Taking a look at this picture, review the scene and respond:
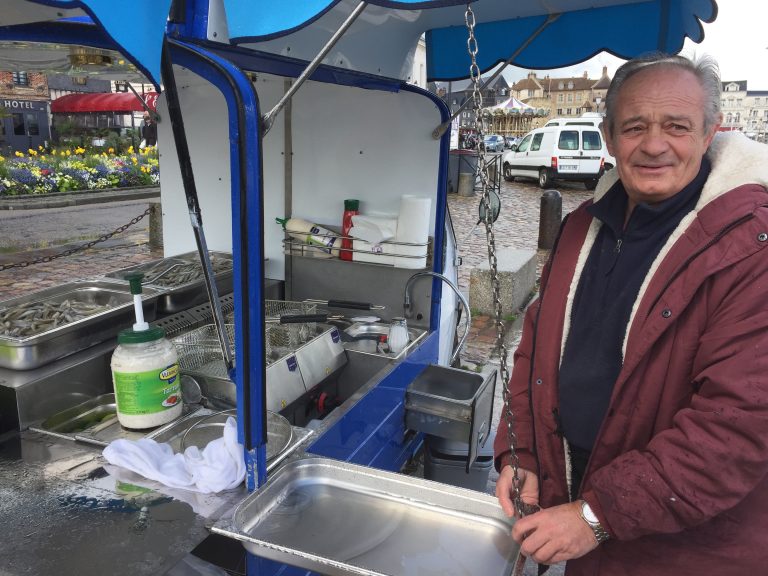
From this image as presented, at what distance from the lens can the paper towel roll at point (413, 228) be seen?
3.38 meters

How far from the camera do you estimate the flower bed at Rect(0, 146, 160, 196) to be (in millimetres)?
13492

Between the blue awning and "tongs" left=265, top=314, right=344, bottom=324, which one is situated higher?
the blue awning

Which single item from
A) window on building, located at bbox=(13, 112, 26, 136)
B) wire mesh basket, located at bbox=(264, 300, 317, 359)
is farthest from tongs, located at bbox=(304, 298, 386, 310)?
window on building, located at bbox=(13, 112, 26, 136)

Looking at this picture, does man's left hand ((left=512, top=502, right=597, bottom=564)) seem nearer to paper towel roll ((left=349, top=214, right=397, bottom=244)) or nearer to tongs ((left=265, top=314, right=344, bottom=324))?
tongs ((left=265, top=314, right=344, bottom=324))

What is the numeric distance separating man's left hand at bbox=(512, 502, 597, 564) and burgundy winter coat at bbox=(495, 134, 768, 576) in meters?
0.05

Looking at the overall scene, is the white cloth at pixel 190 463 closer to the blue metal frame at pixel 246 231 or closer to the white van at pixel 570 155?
the blue metal frame at pixel 246 231

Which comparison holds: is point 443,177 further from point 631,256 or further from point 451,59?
point 631,256

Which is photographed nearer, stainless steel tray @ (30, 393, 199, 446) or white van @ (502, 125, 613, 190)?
stainless steel tray @ (30, 393, 199, 446)

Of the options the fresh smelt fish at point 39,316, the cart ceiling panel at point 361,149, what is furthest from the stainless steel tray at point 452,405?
the fresh smelt fish at point 39,316

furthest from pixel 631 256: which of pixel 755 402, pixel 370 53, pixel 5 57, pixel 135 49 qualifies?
pixel 5 57

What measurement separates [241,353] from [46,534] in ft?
2.22

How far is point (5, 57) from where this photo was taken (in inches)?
133

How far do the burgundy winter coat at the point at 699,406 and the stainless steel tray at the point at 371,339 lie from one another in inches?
68.4

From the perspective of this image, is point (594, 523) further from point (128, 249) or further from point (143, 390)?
point (128, 249)
